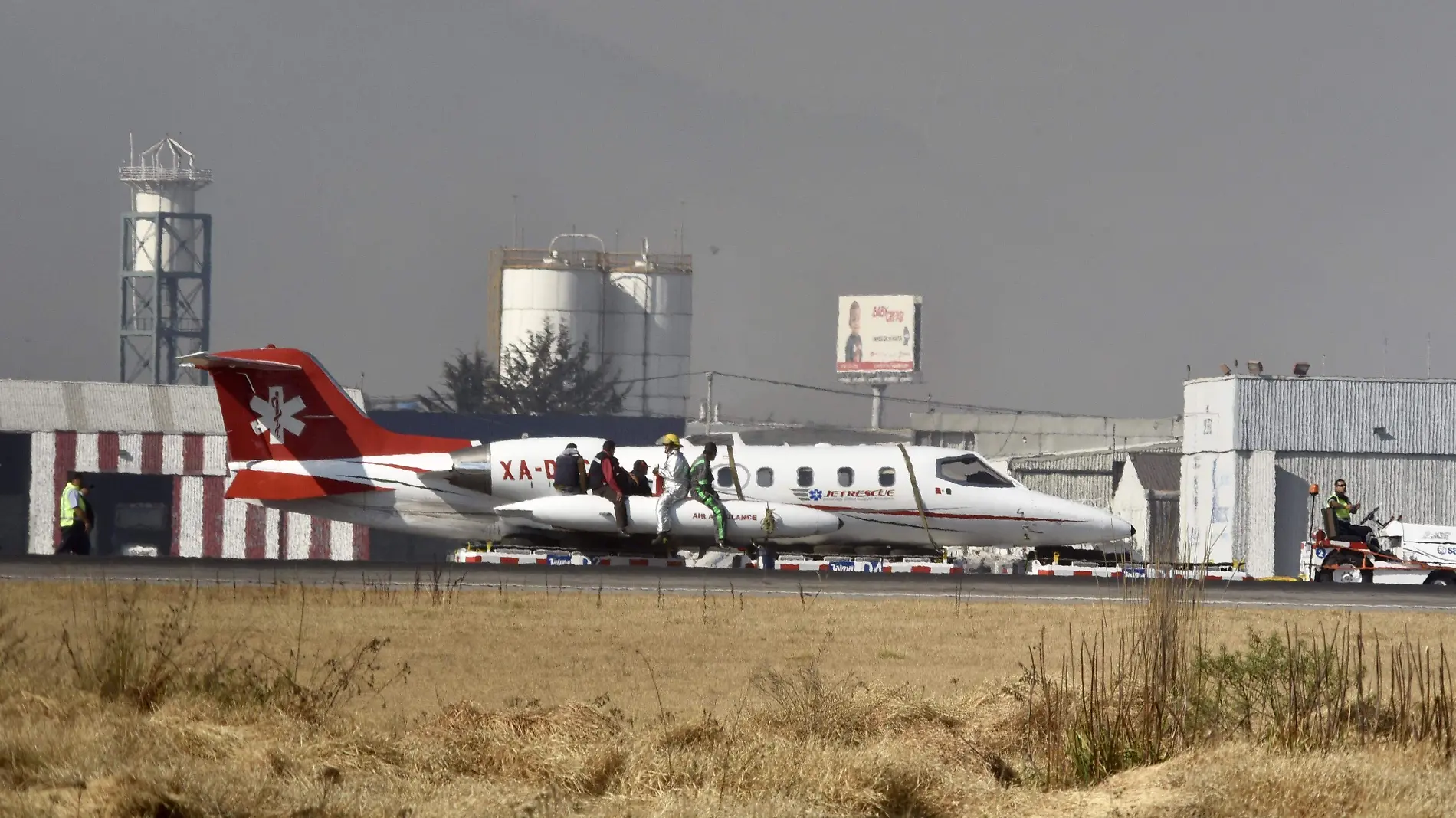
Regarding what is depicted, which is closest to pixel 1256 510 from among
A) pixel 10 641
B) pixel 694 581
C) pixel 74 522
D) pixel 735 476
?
pixel 735 476

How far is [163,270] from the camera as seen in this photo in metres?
118

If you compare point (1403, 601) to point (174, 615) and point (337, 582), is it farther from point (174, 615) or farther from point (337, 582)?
point (174, 615)

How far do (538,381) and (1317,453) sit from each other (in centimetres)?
6174

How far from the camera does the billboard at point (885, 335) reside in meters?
133

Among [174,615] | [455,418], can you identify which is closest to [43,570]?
[174,615]

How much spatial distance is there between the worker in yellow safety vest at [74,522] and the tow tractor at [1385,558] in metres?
23.0

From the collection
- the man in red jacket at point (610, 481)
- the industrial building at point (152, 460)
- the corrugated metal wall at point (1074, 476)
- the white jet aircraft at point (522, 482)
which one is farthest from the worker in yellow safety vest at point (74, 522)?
the corrugated metal wall at point (1074, 476)

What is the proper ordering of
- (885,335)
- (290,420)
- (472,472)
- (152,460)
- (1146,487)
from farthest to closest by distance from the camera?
(885,335), (1146,487), (152,460), (290,420), (472,472)

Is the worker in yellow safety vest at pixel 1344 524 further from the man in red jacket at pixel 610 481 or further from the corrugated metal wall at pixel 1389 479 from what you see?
the corrugated metal wall at pixel 1389 479

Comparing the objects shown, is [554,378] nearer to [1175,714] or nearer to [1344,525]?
[1344,525]

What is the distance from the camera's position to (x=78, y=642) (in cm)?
1337

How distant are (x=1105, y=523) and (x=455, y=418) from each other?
116ft

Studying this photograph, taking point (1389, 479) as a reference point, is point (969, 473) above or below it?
below

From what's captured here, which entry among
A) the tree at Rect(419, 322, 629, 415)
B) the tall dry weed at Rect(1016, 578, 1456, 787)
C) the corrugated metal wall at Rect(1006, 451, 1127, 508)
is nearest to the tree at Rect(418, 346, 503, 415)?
the tree at Rect(419, 322, 629, 415)
